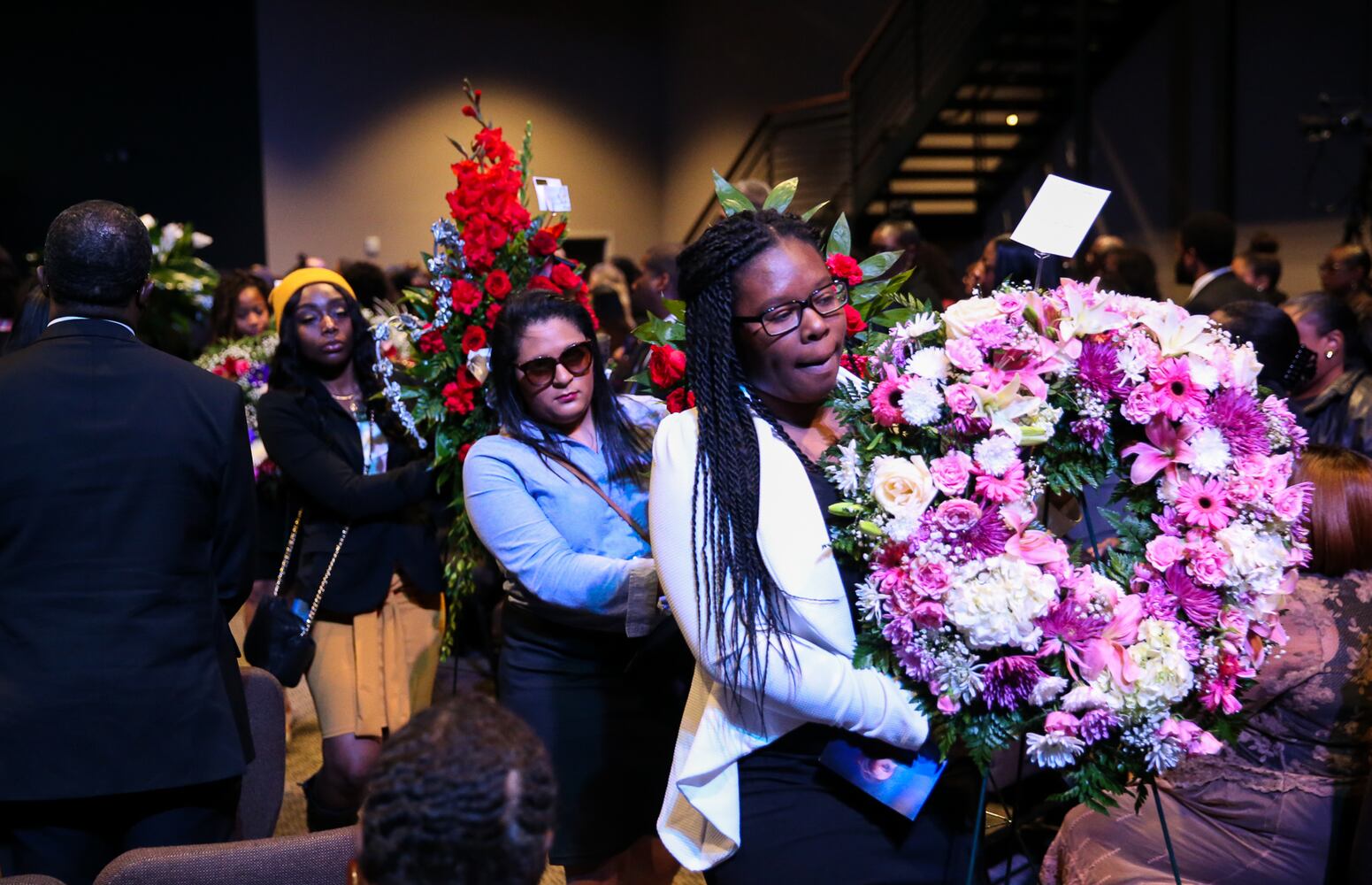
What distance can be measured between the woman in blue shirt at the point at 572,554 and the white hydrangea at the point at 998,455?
1.00m

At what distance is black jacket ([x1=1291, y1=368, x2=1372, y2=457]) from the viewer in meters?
4.06

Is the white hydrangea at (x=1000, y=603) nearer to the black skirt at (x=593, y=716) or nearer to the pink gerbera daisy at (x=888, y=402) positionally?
the pink gerbera daisy at (x=888, y=402)

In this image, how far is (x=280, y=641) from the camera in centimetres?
328

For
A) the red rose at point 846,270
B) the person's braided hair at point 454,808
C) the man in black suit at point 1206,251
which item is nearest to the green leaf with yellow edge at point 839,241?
the red rose at point 846,270

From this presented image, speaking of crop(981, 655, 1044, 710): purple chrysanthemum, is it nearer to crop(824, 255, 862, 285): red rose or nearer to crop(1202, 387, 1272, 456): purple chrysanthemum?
crop(1202, 387, 1272, 456): purple chrysanthemum

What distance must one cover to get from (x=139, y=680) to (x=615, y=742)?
0.97 m

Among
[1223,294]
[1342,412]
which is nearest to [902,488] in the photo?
[1342,412]

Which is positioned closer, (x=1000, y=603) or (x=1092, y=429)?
(x=1000, y=603)

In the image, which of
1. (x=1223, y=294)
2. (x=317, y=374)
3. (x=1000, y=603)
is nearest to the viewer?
A: (x=1000, y=603)

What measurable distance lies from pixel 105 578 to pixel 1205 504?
1.75 metres

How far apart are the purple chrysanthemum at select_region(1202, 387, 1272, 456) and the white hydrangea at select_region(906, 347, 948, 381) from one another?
40cm

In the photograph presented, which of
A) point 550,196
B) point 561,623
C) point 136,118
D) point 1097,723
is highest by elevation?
point 136,118

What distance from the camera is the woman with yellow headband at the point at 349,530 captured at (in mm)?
3338

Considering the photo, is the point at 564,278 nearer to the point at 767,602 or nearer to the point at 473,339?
the point at 473,339
